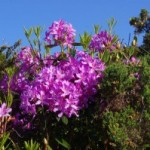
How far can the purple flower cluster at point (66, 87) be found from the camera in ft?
13.3

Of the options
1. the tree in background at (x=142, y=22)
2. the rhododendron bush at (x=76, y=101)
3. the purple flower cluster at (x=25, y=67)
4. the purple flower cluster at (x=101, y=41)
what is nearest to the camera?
the rhododendron bush at (x=76, y=101)

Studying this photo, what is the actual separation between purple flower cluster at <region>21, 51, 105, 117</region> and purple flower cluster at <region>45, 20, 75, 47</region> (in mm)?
384

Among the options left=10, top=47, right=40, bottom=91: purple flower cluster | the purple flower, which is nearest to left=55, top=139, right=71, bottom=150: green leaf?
the purple flower

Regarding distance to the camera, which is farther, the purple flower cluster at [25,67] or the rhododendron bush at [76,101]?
the purple flower cluster at [25,67]

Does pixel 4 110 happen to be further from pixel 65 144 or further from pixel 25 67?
pixel 25 67

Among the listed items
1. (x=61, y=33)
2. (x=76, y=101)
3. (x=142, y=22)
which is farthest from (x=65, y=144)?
(x=142, y=22)

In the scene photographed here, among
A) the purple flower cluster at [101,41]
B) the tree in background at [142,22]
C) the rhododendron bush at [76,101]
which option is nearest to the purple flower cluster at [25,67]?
the rhododendron bush at [76,101]

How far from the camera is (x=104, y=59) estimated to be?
456cm

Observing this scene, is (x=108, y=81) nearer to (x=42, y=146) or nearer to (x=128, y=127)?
(x=128, y=127)

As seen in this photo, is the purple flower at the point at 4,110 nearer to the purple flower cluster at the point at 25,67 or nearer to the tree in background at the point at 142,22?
the purple flower cluster at the point at 25,67

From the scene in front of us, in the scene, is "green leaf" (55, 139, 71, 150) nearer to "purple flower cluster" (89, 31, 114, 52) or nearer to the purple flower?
the purple flower

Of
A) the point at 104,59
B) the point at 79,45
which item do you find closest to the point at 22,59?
the point at 79,45

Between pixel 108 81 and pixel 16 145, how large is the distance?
92 cm

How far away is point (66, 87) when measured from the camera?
4.06 metres
